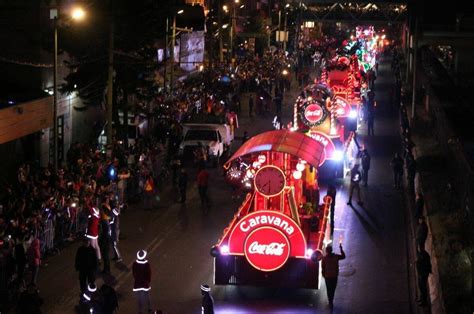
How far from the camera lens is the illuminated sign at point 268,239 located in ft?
62.5

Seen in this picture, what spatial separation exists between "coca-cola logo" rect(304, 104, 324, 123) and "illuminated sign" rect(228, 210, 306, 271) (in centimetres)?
1439

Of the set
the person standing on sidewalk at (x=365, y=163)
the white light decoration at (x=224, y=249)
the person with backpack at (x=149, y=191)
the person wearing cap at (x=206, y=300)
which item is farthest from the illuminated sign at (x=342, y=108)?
the person wearing cap at (x=206, y=300)

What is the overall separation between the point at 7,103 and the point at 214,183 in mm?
7818

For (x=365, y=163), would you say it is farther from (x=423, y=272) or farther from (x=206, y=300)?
(x=206, y=300)

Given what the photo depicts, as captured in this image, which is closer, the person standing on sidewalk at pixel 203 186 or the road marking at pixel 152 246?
the road marking at pixel 152 246

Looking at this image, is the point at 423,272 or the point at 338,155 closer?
the point at 423,272

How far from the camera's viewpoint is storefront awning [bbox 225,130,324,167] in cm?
2016

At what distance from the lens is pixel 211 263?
22.2 metres

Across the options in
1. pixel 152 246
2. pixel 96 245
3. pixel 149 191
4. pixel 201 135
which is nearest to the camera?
pixel 96 245

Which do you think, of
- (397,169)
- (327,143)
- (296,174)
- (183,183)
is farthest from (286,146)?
(327,143)

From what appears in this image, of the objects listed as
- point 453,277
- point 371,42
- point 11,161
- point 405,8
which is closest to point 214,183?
point 11,161

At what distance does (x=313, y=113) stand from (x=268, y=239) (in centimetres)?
1466

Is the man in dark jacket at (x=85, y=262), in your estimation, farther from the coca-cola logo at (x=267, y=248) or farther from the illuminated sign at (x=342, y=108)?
the illuminated sign at (x=342, y=108)

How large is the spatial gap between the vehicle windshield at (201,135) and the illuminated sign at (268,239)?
1850 cm
